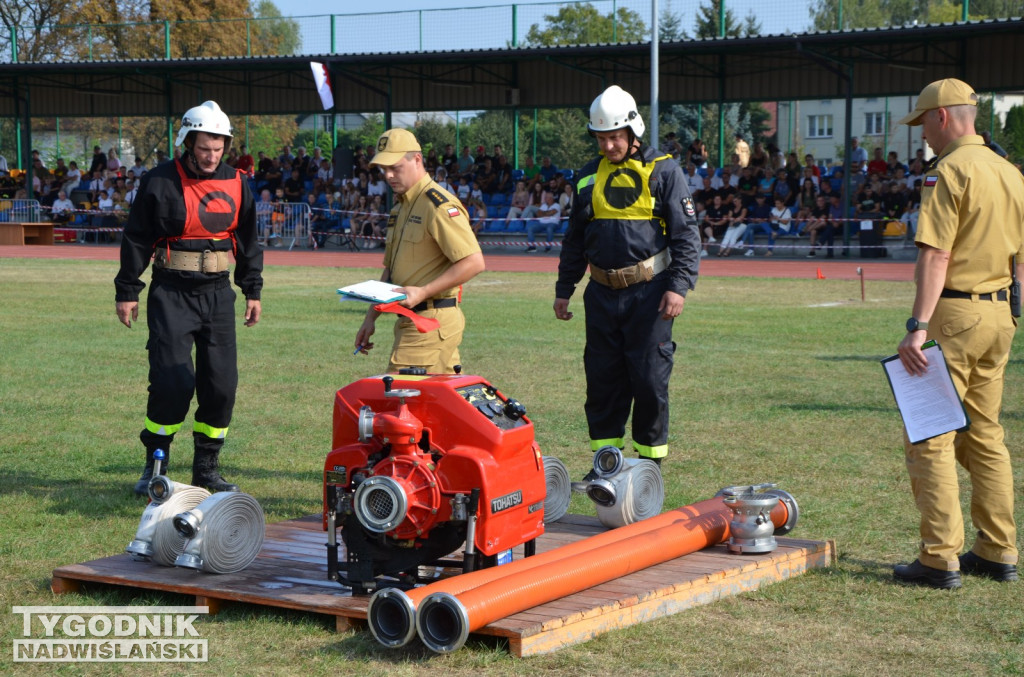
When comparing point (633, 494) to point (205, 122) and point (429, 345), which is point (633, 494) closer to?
point (429, 345)

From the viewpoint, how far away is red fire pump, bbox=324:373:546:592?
16.6ft

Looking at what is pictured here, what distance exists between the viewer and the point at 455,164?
124ft

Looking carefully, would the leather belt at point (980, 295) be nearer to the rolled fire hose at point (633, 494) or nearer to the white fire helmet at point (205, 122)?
the rolled fire hose at point (633, 494)

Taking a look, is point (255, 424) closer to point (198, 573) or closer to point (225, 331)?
point (225, 331)

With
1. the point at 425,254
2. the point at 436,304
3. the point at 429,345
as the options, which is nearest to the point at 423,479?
the point at 429,345

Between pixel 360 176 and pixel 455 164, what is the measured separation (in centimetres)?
296

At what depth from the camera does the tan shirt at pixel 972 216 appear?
5492mm

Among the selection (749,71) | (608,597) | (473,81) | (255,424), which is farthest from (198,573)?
(473,81)

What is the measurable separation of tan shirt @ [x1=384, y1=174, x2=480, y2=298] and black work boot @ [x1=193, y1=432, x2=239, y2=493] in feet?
6.11

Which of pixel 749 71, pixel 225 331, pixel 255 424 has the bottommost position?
pixel 255 424

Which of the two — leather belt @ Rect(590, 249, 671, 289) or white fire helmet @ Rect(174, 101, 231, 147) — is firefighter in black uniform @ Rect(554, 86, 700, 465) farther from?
white fire helmet @ Rect(174, 101, 231, 147)

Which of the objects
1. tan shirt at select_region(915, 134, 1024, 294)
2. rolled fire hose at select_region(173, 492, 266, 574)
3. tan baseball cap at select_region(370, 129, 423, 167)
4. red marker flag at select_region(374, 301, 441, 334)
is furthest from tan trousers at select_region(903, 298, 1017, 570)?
rolled fire hose at select_region(173, 492, 266, 574)

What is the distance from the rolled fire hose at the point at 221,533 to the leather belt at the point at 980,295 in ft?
10.8

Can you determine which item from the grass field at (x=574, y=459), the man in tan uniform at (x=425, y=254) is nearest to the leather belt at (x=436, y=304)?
the man in tan uniform at (x=425, y=254)
